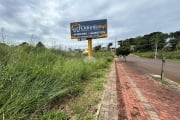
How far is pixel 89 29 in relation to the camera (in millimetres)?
23484

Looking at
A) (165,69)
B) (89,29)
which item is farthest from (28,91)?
(89,29)

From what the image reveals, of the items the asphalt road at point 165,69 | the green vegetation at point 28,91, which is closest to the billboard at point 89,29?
the asphalt road at point 165,69

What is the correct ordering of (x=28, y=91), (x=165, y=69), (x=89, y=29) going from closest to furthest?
(x=28, y=91), (x=165, y=69), (x=89, y=29)

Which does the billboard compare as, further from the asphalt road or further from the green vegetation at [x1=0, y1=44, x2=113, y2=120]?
the green vegetation at [x1=0, y1=44, x2=113, y2=120]

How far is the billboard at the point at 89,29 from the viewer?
23459 mm

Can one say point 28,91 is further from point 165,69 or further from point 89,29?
Answer: point 89,29

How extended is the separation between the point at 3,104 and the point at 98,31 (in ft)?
68.7

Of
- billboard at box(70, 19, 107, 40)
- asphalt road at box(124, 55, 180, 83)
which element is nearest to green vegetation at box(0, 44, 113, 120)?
asphalt road at box(124, 55, 180, 83)

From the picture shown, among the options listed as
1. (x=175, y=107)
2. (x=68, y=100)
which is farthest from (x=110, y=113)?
(x=175, y=107)

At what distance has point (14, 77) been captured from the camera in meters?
3.94

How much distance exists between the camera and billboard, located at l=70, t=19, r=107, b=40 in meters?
23.5

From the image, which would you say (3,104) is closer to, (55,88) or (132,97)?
(55,88)

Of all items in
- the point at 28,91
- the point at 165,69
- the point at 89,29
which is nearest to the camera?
the point at 28,91

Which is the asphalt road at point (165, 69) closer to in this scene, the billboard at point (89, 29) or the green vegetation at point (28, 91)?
the billboard at point (89, 29)
